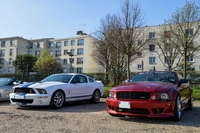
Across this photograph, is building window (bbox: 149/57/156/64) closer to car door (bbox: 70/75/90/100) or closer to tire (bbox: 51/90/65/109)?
car door (bbox: 70/75/90/100)

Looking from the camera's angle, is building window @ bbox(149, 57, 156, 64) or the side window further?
building window @ bbox(149, 57, 156, 64)

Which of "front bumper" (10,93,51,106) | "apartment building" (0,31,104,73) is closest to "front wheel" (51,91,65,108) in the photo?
"front bumper" (10,93,51,106)

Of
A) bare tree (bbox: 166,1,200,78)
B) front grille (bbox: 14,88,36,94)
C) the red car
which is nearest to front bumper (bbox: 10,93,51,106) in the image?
front grille (bbox: 14,88,36,94)

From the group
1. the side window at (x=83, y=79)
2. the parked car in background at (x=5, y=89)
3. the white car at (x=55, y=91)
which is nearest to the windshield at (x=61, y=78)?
the white car at (x=55, y=91)

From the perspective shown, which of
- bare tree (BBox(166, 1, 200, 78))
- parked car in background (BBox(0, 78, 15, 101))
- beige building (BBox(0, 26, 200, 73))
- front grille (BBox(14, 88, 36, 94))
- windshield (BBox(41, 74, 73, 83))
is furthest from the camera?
beige building (BBox(0, 26, 200, 73))

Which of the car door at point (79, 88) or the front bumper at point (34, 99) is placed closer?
the front bumper at point (34, 99)

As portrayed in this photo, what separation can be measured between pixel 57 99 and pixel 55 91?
337 millimetres

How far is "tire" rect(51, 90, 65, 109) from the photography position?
289 inches

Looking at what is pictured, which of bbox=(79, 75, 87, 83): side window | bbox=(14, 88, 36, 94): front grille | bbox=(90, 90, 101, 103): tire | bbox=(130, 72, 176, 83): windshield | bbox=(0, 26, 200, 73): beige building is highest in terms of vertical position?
bbox=(0, 26, 200, 73): beige building

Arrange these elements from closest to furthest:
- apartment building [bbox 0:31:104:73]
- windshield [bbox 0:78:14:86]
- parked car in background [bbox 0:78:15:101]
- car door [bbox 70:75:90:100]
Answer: car door [bbox 70:75:90:100] < parked car in background [bbox 0:78:15:101] < windshield [bbox 0:78:14:86] < apartment building [bbox 0:31:104:73]

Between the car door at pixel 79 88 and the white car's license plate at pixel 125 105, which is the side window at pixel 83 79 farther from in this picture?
the white car's license plate at pixel 125 105

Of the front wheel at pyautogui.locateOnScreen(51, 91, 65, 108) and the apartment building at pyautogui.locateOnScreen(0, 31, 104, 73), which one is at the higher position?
the apartment building at pyautogui.locateOnScreen(0, 31, 104, 73)

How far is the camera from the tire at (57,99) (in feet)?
24.0

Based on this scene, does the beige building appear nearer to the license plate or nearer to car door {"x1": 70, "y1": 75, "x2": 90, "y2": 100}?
car door {"x1": 70, "y1": 75, "x2": 90, "y2": 100}
